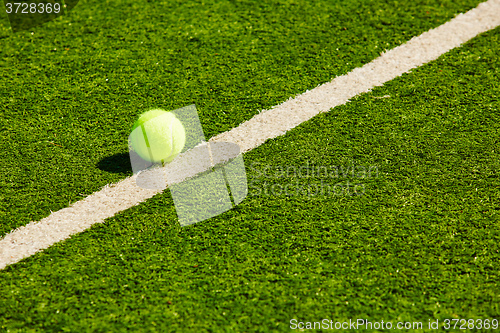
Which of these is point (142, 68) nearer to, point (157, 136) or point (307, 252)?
point (157, 136)

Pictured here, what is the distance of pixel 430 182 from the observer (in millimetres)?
2975

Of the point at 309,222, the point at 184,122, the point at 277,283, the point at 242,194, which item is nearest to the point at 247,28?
the point at 184,122

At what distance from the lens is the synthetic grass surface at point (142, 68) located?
124 inches

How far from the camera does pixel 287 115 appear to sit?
11.5 ft

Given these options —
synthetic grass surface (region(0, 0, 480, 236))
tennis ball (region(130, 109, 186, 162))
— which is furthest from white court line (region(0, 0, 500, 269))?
tennis ball (region(130, 109, 186, 162))

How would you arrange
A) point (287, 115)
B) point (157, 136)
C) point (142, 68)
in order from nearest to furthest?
point (157, 136)
point (287, 115)
point (142, 68)

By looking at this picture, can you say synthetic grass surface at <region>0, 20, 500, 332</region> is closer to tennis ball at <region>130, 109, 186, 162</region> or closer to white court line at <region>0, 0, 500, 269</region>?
white court line at <region>0, 0, 500, 269</region>

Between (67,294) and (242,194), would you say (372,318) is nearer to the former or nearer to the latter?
(242,194)

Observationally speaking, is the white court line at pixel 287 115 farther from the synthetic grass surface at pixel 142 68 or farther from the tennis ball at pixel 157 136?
the tennis ball at pixel 157 136

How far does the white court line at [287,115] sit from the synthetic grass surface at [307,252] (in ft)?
0.35

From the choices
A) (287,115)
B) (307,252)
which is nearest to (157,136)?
(287,115)

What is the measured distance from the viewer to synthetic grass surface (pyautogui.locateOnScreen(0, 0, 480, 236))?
3.14 m

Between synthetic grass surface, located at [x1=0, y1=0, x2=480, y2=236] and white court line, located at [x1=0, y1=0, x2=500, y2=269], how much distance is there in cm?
9

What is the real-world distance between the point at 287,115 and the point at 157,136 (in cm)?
115
